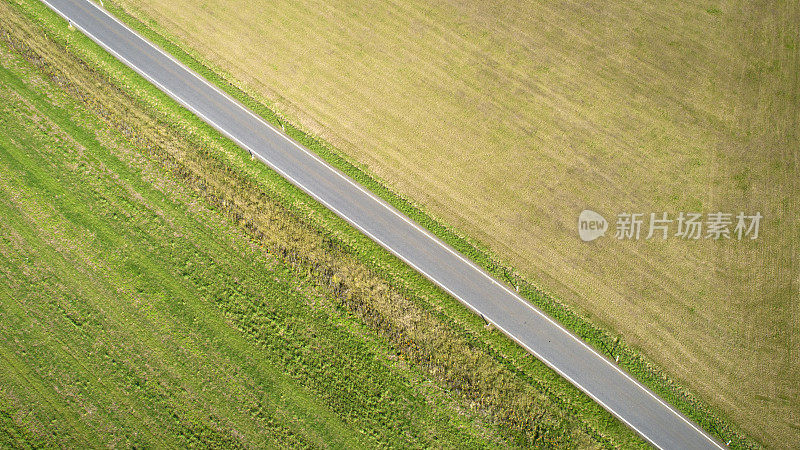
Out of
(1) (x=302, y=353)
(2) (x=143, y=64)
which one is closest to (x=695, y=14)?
(1) (x=302, y=353)

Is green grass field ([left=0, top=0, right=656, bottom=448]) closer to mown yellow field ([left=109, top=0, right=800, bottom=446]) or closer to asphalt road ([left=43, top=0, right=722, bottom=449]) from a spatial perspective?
asphalt road ([left=43, top=0, right=722, bottom=449])

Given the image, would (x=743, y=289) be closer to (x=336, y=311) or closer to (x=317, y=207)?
(x=336, y=311)

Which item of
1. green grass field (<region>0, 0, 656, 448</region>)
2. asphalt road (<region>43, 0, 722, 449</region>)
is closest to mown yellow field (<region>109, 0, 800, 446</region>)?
asphalt road (<region>43, 0, 722, 449</region>)

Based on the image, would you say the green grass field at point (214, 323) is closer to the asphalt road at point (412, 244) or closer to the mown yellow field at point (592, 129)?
the asphalt road at point (412, 244)

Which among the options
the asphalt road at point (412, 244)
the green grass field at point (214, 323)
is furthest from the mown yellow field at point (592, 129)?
the green grass field at point (214, 323)

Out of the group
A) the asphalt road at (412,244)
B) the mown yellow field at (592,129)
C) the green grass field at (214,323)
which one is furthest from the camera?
the mown yellow field at (592,129)
